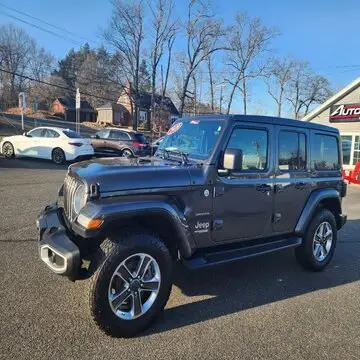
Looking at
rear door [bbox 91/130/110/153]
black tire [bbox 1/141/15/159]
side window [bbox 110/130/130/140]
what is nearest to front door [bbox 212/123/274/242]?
black tire [bbox 1/141/15/159]

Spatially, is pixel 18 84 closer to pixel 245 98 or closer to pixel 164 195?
pixel 245 98

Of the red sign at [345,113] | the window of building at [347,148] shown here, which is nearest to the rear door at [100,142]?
the red sign at [345,113]

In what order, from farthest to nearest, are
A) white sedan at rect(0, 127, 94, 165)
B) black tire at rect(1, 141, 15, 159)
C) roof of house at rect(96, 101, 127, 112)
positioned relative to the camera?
roof of house at rect(96, 101, 127, 112) < black tire at rect(1, 141, 15, 159) < white sedan at rect(0, 127, 94, 165)

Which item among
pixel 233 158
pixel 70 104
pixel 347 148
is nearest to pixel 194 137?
pixel 233 158

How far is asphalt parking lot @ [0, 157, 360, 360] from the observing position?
10.2 feet

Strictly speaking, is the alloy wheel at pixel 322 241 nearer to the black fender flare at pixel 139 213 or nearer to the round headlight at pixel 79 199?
the black fender flare at pixel 139 213

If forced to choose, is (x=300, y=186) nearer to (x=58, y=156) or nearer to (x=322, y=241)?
(x=322, y=241)

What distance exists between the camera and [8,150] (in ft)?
54.2

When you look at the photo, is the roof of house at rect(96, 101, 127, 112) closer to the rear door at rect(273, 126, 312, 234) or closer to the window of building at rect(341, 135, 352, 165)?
the window of building at rect(341, 135, 352, 165)

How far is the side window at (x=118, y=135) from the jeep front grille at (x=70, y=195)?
51.8ft

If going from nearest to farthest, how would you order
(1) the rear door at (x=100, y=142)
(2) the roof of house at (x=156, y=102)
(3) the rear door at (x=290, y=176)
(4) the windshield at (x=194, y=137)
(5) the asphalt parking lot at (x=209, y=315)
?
(5) the asphalt parking lot at (x=209, y=315)
(4) the windshield at (x=194, y=137)
(3) the rear door at (x=290, y=176)
(1) the rear door at (x=100, y=142)
(2) the roof of house at (x=156, y=102)

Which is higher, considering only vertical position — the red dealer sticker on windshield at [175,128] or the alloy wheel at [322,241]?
the red dealer sticker on windshield at [175,128]

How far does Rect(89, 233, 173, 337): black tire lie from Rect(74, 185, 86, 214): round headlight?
1.35 feet

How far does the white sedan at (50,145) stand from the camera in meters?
15.9
